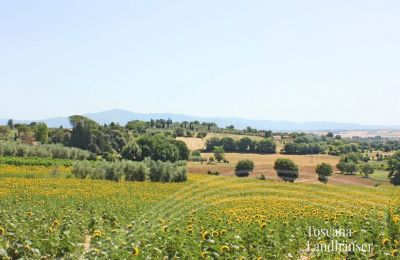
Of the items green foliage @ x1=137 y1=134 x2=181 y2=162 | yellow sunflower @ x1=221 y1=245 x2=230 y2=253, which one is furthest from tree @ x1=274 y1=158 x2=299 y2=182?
yellow sunflower @ x1=221 y1=245 x2=230 y2=253

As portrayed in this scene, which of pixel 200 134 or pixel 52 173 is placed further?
pixel 200 134

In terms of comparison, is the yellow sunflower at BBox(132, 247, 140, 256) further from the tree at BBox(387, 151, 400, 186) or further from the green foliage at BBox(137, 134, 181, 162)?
the green foliage at BBox(137, 134, 181, 162)

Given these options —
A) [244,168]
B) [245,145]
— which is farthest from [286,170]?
[245,145]

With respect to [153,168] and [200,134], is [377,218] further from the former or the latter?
[200,134]

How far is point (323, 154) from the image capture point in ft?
372

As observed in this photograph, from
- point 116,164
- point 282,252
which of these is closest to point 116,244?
point 282,252

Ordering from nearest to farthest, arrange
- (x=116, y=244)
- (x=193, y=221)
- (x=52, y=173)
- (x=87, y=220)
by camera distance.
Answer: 1. (x=116, y=244)
2. (x=193, y=221)
3. (x=87, y=220)
4. (x=52, y=173)

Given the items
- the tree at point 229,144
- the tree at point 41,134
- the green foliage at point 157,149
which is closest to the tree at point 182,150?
the green foliage at point 157,149

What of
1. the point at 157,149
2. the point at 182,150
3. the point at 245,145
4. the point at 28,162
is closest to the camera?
the point at 28,162

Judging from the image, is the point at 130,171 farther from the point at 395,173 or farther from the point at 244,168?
the point at 395,173

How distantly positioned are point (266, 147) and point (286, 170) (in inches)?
1694

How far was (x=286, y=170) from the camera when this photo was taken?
239 ft

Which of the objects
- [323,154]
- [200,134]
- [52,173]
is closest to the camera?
[52,173]

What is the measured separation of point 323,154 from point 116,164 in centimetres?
7009
